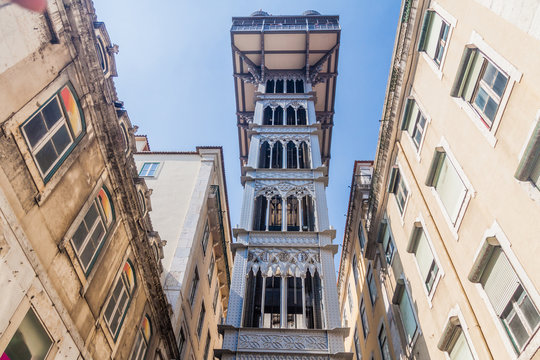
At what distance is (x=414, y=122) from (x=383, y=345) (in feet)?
35.6

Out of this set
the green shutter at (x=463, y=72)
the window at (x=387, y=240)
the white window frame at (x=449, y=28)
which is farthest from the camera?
the window at (x=387, y=240)

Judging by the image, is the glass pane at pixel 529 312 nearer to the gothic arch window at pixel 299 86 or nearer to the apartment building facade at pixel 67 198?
the apartment building facade at pixel 67 198

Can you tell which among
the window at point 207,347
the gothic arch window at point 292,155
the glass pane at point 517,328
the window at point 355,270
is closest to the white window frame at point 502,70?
the glass pane at point 517,328

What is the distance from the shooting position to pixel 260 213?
84.6 ft

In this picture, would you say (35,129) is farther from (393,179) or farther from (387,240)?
(387,240)

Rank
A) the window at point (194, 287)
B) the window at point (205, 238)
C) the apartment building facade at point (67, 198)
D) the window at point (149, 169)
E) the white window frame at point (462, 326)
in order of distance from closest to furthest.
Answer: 1. the apartment building facade at point (67, 198)
2. the white window frame at point (462, 326)
3. the window at point (194, 287)
4. the window at point (205, 238)
5. the window at point (149, 169)

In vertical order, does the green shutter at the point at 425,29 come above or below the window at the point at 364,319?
above

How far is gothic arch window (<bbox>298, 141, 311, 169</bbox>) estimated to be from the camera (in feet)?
101

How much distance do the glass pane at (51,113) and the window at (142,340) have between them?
26.8ft

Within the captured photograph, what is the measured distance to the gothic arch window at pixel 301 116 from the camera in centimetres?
3702

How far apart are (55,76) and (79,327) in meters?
6.58

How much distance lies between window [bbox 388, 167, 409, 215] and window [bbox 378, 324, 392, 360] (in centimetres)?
659

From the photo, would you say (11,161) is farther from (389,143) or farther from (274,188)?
(274,188)

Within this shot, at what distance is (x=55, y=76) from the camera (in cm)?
1045
